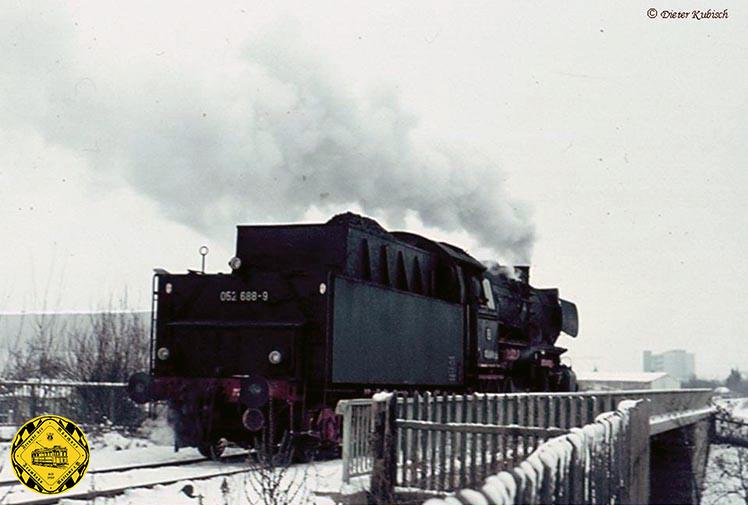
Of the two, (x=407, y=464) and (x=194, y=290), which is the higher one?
(x=194, y=290)

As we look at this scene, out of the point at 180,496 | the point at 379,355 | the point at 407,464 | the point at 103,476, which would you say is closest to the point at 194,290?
the point at 379,355

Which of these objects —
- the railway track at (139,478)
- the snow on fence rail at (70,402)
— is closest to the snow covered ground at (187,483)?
the railway track at (139,478)

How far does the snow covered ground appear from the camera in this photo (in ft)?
30.5

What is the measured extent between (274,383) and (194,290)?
2.20m

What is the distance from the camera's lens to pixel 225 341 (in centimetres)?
1362

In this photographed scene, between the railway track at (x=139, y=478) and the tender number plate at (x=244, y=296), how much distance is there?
7.20ft

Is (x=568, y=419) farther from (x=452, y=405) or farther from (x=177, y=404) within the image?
(x=177, y=404)

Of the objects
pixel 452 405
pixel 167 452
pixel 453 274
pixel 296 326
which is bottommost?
pixel 167 452

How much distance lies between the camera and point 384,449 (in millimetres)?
9055

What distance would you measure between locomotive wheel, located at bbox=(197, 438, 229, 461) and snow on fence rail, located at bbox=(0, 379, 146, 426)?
17.7ft

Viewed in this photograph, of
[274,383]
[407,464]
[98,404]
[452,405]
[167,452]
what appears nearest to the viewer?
[407,464]

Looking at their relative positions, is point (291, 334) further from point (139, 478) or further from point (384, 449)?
point (384, 449)

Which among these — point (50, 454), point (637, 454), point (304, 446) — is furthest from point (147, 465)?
point (637, 454)

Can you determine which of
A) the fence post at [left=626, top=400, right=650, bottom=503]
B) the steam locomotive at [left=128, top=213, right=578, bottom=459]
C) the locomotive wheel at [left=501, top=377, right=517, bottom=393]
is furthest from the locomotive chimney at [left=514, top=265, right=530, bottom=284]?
the fence post at [left=626, top=400, right=650, bottom=503]
